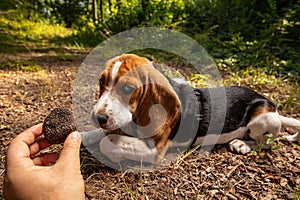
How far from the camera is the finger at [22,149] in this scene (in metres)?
1.94

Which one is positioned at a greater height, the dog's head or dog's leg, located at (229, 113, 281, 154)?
the dog's head

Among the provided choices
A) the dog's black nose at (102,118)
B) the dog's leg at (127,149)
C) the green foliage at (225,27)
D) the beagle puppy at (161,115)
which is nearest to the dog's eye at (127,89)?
the beagle puppy at (161,115)

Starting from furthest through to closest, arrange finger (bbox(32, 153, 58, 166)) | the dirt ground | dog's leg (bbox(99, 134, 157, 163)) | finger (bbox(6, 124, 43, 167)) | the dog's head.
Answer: dog's leg (bbox(99, 134, 157, 163)) < the dog's head < the dirt ground < finger (bbox(32, 153, 58, 166)) < finger (bbox(6, 124, 43, 167))

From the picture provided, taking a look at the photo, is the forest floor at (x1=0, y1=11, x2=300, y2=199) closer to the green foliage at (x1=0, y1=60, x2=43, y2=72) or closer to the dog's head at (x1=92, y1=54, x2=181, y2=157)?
the dog's head at (x1=92, y1=54, x2=181, y2=157)

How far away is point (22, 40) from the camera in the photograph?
32.5ft

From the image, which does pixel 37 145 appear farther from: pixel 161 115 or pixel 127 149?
pixel 161 115

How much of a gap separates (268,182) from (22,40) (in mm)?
9675

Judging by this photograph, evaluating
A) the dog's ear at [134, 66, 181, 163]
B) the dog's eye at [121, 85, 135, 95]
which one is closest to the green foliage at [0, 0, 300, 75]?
the dog's ear at [134, 66, 181, 163]

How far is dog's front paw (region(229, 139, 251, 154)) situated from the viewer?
3.37 m

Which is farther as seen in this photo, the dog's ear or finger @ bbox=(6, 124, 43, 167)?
the dog's ear

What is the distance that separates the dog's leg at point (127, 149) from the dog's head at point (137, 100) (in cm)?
12

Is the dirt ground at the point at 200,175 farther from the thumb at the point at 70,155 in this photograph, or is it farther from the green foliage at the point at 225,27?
the green foliage at the point at 225,27

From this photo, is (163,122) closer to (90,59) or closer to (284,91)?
(284,91)

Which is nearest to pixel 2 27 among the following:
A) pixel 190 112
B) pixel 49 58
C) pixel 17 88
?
pixel 49 58
